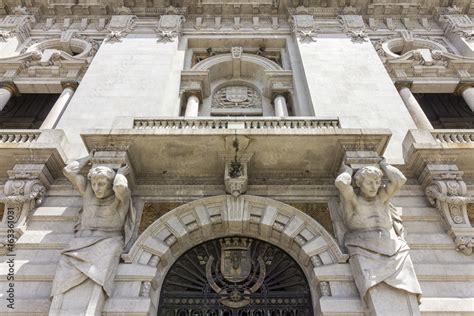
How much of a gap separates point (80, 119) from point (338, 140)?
29.5 feet

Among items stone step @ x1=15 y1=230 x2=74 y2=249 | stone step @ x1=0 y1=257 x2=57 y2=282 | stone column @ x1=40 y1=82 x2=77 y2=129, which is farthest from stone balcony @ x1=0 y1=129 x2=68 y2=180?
stone step @ x1=0 y1=257 x2=57 y2=282

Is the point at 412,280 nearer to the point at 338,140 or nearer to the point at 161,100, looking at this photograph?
the point at 338,140

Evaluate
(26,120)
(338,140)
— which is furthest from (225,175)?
(26,120)

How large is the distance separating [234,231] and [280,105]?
23.4 ft

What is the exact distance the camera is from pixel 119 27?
17.3 m

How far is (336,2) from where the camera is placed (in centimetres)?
1906

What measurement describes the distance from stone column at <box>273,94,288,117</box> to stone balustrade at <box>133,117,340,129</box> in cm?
440

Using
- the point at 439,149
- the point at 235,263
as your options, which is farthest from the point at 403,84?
the point at 235,263

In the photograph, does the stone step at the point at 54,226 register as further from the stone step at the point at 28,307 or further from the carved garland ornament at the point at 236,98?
the carved garland ornament at the point at 236,98

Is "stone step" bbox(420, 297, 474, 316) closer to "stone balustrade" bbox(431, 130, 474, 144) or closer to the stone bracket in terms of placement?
"stone balustrade" bbox(431, 130, 474, 144)

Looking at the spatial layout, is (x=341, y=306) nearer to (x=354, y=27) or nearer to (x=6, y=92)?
(x=354, y=27)

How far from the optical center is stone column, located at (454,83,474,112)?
1487 cm

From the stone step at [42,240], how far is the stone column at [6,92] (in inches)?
337

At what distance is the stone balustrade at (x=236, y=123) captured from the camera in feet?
31.2
